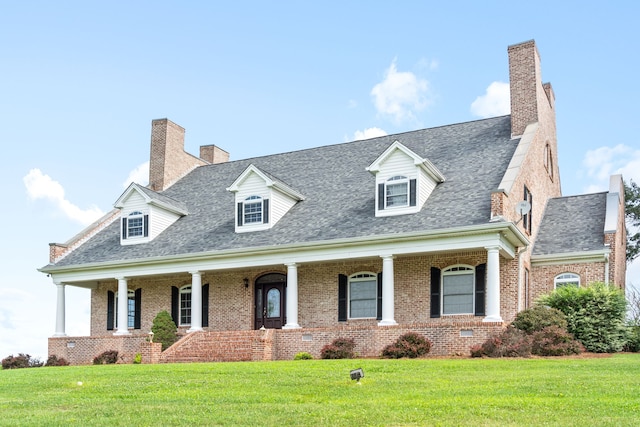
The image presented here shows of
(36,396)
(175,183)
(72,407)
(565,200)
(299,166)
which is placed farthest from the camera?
(175,183)

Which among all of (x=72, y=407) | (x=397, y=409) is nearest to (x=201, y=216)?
(x=72, y=407)

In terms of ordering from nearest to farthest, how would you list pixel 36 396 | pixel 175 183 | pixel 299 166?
pixel 36 396
pixel 299 166
pixel 175 183

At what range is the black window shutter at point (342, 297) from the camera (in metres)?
26.4

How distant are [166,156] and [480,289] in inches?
711

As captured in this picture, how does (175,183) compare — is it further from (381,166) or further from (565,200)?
(565,200)

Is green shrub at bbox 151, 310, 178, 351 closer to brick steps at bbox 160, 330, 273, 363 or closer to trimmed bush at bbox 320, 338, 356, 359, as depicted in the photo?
brick steps at bbox 160, 330, 273, 363

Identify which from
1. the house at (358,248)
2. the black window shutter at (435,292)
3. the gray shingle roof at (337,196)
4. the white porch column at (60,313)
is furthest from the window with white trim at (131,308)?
the black window shutter at (435,292)

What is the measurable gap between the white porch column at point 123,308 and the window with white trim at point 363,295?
9123mm

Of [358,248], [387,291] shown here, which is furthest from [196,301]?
[387,291]

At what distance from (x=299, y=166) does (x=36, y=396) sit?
19152 mm

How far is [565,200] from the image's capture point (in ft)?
99.6

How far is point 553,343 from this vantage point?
2098cm

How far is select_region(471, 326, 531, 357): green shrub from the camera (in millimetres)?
20359

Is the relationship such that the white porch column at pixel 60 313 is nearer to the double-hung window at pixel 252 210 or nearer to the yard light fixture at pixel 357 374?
the double-hung window at pixel 252 210
